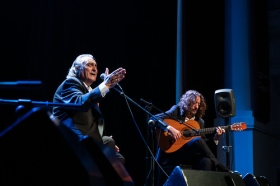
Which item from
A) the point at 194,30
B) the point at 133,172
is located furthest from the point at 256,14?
the point at 133,172

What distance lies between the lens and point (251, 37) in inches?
229

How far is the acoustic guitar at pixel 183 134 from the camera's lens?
451 centimetres

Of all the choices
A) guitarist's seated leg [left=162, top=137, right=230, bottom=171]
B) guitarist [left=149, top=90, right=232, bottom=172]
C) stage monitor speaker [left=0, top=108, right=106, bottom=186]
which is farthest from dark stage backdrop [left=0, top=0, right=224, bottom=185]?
stage monitor speaker [left=0, top=108, right=106, bottom=186]

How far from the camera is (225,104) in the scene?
A: 4676mm

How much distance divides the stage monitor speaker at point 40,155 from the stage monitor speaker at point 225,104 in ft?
12.4

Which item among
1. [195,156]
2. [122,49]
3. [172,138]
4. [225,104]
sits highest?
[122,49]

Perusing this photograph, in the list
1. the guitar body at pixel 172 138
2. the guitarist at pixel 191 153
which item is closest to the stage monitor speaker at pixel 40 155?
the guitarist at pixel 191 153

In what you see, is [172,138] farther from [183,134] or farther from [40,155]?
[40,155]

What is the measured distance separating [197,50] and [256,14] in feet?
3.64

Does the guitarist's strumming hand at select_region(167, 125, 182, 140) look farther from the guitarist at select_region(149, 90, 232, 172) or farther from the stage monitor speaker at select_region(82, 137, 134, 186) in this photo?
the stage monitor speaker at select_region(82, 137, 134, 186)

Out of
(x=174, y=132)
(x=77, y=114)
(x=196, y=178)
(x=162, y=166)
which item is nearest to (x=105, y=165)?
(x=196, y=178)

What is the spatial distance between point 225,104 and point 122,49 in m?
1.54

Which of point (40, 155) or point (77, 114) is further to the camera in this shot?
point (77, 114)

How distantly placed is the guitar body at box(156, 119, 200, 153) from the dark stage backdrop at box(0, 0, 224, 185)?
47 cm
